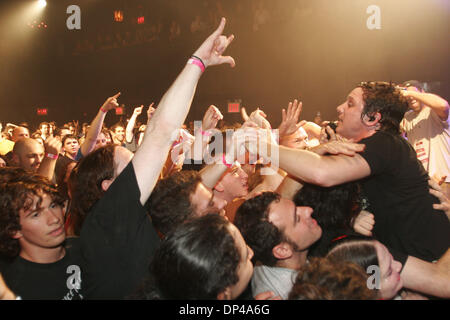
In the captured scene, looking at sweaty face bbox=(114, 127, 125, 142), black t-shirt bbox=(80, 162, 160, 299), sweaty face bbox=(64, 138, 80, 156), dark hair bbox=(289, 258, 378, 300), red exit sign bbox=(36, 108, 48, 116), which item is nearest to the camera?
dark hair bbox=(289, 258, 378, 300)

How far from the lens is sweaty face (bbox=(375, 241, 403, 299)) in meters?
1.49

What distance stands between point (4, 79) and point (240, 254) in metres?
14.6

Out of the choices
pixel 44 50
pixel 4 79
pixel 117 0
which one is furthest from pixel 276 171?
pixel 4 79

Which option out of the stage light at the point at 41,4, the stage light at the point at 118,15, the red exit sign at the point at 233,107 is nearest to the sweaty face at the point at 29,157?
the red exit sign at the point at 233,107

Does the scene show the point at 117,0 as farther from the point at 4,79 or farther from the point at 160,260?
the point at 160,260

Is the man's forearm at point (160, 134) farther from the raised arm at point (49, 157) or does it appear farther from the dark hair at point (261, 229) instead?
the raised arm at point (49, 157)

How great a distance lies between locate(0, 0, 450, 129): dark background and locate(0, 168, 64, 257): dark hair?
7.03 meters

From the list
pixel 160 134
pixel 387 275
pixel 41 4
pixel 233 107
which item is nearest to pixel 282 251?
pixel 387 275

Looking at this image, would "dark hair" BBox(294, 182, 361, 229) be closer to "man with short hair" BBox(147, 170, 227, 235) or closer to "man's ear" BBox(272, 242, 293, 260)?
"man's ear" BBox(272, 242, 293, 260)

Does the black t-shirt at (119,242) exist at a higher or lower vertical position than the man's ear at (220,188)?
higher

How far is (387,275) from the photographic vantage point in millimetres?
1512

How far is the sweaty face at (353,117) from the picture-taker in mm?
2074

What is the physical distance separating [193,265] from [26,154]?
2837 mm

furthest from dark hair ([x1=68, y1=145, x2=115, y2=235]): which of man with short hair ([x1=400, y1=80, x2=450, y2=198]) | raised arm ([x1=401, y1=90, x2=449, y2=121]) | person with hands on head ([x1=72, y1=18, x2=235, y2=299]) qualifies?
man with short hair ([x1=400, y1=80, x2=450, y2=198])
